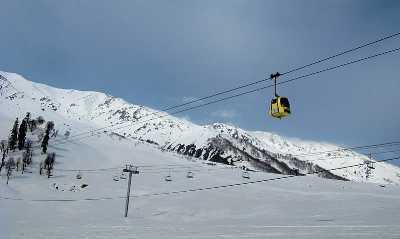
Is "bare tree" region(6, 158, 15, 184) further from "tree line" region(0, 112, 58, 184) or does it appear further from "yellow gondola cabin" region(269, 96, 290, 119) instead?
"yellow gondola cabin" region(269, 96, 290, 119)

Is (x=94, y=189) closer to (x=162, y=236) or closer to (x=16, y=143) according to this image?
(x=16, y=143)

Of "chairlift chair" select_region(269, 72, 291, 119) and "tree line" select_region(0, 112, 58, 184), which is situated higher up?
"tree line" select_region(0, 112, 58, 184)

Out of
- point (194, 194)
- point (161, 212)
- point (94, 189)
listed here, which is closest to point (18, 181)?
point (94, 189)

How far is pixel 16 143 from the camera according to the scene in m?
195

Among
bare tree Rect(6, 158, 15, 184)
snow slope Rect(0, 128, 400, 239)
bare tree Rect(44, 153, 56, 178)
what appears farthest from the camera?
bare tree Rect(44, 153, 56, 178)

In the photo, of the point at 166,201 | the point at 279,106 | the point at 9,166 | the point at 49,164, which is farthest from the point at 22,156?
the point at 279,106

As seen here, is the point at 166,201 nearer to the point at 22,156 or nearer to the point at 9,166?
the point at 9,166

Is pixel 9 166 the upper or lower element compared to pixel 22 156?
lower

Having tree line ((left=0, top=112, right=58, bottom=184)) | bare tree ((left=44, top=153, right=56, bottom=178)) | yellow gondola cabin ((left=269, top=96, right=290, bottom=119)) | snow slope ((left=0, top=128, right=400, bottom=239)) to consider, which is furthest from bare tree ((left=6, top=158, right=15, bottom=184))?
yellow gondola cabin ((left=269, top=96, right=290, bottom=119))

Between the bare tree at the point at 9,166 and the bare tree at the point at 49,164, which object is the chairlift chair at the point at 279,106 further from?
the bare tree at the point at 49,164

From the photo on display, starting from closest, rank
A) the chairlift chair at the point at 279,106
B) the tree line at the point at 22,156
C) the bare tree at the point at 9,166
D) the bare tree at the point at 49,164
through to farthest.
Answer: the chairlift chair at the point at 279,106 → the bare tree at the point at 9,166 → the tree line at the point at 22,156 → the bare tree at the point at 49,164

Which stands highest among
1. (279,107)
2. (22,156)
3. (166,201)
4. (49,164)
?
(22,156)

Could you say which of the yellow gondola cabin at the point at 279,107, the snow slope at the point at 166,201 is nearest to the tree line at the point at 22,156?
the snow slope at the point at 166,201

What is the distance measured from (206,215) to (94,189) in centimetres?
6121
